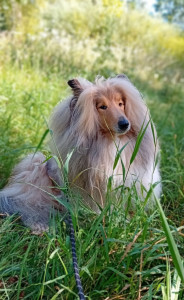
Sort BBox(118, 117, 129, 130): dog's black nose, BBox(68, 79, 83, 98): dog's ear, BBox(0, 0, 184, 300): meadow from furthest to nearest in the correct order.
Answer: BBox(68, 79, 83, 98): dog's ear, BBox(118, 117, 129, 130): dog's black nose, BBox(0, 0, 184, 300): meadow

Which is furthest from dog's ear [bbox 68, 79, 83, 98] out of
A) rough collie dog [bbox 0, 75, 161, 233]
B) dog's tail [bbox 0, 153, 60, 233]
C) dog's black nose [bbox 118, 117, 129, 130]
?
dog's tail [bbox 0, 153, 60, 233]

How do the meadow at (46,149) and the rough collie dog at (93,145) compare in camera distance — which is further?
the rough collie dog at (93,145)

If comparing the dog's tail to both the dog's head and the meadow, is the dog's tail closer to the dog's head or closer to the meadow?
the meadow

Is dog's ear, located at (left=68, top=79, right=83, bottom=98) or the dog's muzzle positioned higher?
dog's ear, located at (left=68, top=79, right=83, bottom=98)

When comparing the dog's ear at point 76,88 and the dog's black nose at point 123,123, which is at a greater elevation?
the dog's ear at point 76,88

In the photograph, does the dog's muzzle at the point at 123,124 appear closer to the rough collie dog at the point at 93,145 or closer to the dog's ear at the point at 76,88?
the rough collie dog at the point at 93,145

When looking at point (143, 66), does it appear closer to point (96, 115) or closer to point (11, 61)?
point (11, 61)

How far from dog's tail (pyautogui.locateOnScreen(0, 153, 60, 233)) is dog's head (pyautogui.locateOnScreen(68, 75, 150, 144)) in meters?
0.52

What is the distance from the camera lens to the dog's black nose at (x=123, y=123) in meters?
2.48

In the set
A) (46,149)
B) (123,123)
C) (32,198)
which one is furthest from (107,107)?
(46,149)

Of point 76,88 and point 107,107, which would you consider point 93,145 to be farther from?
point 76,88

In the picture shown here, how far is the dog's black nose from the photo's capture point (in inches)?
97.7

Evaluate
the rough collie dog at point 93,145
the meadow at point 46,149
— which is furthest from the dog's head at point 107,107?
the meadow at point 46,149

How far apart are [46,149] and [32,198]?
0.74 m
